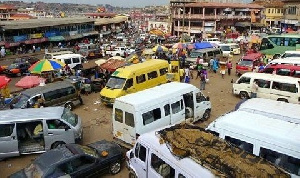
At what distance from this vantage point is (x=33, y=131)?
11.3 metres

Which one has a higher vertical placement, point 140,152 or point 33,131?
point 140,152

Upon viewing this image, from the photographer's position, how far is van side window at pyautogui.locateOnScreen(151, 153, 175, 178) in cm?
718

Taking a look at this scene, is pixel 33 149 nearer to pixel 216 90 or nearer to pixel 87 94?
pixel 87 94

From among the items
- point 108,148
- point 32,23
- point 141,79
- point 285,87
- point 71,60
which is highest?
point 32,23

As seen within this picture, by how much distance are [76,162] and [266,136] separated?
18.5 feet

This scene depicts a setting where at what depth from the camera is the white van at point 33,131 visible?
10.8 meters

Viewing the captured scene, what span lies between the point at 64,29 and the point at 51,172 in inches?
1604

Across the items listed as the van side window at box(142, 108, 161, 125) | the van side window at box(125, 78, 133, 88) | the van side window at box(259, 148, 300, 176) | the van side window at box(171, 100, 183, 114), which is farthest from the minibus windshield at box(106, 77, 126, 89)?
the van side window at box(259, 148, 300, 176)

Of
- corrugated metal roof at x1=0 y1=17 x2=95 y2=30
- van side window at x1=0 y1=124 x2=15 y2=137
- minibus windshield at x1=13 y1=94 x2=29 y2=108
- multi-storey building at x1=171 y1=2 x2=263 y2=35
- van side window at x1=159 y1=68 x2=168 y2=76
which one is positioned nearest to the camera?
van side window at x1=0 y1=124 x2=15 y2=137

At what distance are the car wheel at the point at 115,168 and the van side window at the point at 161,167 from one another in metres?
2.47

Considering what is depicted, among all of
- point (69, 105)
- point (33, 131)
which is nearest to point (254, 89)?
point (69, 105)

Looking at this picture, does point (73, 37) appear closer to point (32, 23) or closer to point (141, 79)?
point (32, 23)

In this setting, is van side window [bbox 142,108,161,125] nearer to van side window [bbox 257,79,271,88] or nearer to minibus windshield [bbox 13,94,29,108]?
minibus windshield [bbox 13,94,29,108]

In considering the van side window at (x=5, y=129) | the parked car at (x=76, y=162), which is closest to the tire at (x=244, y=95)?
the parked car at (x=76, y=162)
